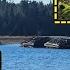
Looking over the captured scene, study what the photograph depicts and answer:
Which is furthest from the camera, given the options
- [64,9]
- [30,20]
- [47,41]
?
[47,41]

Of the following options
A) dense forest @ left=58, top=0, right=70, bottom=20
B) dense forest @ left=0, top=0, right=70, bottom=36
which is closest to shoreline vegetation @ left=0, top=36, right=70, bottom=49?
dense forest @ left=0, top=0, right=70, bottom=36

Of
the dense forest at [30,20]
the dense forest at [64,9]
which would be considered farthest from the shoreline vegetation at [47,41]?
the dense forest at [64,9]

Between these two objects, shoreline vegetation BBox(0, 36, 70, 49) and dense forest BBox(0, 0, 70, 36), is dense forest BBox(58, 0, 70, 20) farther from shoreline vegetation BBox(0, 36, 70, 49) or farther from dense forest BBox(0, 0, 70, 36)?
Result: shoreline vegetation BBox(0, 36, 70, 49)

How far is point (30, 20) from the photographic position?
31000 mm

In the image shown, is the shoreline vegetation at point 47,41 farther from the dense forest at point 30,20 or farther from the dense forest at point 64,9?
the dense forest at point 64,9

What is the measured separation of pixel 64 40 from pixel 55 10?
100.0ft

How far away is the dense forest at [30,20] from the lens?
27.9 m

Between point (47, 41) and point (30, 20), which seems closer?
point (30, 20)

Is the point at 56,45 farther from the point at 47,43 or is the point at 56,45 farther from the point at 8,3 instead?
the point at 8,3

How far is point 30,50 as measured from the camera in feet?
142

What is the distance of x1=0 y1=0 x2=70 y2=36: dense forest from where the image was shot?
27.9 metres

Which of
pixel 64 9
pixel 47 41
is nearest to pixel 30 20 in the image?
pixel 47 41

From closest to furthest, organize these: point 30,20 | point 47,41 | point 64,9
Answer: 1. point 64,9
2. point 30,20
3. point 47,41

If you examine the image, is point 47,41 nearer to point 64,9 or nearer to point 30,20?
point 30,20
